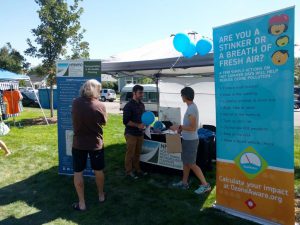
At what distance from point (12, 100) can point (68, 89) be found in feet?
26.8

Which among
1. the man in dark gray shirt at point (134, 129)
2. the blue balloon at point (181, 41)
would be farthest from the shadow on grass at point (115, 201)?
the blue balloon at point (181, 41)

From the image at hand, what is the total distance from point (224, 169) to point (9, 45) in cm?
4602

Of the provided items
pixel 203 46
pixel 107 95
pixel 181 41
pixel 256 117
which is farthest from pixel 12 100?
pixel 107 95

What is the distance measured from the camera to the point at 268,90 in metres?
3.76

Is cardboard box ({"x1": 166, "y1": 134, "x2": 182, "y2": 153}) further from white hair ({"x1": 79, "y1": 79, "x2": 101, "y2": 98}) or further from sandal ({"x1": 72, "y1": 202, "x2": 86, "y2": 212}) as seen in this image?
sandal ({"x1": 72, "y1": 202, "x2": 86, "y2": 212})

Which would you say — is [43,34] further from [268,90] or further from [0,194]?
[268,90]

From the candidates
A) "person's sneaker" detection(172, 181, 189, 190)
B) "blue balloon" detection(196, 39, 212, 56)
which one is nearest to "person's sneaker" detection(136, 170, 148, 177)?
"person's sneaker" detection(172, 181, 189, 190)

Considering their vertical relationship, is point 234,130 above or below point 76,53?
below

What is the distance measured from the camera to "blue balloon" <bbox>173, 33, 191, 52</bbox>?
16.6 ft

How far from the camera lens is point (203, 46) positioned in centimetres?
510

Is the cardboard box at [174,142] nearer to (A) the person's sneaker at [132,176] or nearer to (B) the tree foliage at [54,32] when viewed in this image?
(A) the person's sneaker at [132,176]

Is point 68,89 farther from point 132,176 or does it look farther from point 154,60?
point 132,176

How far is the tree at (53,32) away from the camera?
44.4ft

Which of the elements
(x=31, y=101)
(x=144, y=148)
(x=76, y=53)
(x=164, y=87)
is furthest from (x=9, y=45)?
(x=144, y=148)
